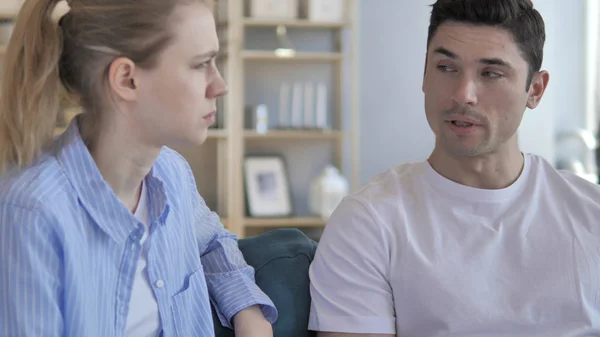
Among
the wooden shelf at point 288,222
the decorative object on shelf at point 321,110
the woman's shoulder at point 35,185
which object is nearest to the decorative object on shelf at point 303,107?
the decorative object on shelf at point 321,110

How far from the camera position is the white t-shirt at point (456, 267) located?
1514 mm

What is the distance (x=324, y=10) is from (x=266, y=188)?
1.15 metres

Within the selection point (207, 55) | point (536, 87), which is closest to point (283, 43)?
point (536, 87)

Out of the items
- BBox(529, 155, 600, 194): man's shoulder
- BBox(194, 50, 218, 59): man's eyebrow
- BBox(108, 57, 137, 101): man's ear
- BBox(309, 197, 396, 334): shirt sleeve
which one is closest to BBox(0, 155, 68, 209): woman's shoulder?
BBox(108, 57, 137, 101): man's ear

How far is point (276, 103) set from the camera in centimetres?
500

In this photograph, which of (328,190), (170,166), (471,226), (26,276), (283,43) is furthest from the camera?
(283,43)

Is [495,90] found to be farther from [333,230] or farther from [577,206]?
[333,230]

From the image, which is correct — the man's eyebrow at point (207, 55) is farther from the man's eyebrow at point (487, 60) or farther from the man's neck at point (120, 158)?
the man's eyebrow at point (487, 60)

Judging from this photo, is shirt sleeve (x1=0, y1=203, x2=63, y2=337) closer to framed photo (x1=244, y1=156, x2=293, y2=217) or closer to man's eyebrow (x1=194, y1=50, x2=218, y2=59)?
man's eyebrow (x1=194, y1=50, x2=218, y2=59)

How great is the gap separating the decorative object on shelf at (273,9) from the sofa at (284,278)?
328 cm

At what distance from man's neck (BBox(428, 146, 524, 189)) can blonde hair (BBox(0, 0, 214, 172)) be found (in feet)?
2.31

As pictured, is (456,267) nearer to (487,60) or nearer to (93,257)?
(487,60)

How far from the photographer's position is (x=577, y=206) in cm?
164

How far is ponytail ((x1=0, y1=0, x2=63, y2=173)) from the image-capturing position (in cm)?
119
